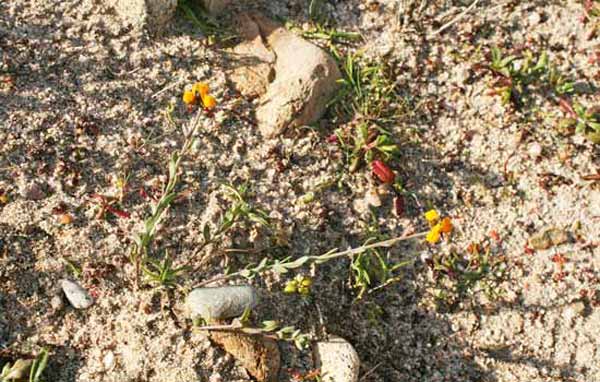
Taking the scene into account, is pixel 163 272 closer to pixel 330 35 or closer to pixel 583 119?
pixel 330 35

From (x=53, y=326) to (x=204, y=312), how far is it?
827mm

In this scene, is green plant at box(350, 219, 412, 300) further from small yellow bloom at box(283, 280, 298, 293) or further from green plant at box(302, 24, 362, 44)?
green plant at box(302, 24, 362, 44)

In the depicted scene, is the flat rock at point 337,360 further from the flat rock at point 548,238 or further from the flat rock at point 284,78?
the flat rock at point 548,238

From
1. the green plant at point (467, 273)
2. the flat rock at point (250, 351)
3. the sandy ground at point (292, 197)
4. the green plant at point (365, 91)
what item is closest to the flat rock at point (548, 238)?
the sandy ground at point (292, 197)

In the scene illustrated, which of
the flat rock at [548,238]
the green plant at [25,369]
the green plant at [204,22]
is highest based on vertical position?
the green plant at [204,22]

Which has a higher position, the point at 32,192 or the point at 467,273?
the point at 32,192

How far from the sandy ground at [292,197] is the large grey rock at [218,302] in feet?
0.53

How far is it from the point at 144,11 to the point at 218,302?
2.04 meters

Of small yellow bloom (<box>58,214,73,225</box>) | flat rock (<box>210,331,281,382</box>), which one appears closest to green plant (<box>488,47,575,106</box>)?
flat rock (<box>210,331,281,382</box>)

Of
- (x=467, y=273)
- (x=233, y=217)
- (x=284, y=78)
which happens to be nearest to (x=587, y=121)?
(x=467, y=273)

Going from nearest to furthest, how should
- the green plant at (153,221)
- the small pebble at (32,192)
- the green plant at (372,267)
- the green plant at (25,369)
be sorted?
the green plant at (25,369) < the green plant at (153,221) < the small pebble at (32,192) < the green plant at (372,267)

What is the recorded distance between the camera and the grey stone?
156 inches

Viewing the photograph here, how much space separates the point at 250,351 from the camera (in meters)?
3.96

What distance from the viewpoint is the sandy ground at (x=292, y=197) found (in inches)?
157
